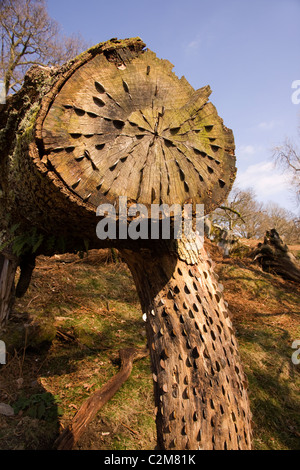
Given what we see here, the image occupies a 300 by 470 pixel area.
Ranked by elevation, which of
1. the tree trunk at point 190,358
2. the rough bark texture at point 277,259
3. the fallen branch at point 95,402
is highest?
the rough bark texture at point 277,259

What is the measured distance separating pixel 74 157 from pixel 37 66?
1081 millimetres

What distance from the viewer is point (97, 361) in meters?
4.12

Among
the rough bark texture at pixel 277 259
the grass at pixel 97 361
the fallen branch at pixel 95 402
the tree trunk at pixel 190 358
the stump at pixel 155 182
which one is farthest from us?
the rough bark texture at pixel 277 259

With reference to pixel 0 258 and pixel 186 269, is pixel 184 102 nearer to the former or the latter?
pixel 186 269

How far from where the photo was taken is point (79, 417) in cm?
300

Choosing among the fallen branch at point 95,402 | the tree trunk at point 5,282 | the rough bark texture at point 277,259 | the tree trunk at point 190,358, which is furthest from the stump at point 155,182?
the rough bark texture at point 277,259

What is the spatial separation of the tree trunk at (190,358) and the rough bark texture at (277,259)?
296 inches

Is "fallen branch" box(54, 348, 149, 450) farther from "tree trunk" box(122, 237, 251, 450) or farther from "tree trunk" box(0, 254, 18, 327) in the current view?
"tree trunk" box(122, 237, 251, 450)

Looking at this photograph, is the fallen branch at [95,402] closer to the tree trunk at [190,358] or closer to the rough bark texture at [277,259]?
the tree trunk at [190,358]

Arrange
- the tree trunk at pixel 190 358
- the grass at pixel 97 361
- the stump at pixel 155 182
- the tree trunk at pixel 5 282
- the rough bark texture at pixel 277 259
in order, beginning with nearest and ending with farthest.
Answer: the stump at pixel 155 182 < the tree trunk at pixel 190 358 < the tree trunk at pixel 5 282 < the grass at pixel 97 361 < the rough bark texture at pixel 277 259

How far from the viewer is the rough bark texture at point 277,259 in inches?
337

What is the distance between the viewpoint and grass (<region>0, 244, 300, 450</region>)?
3072 millimetres

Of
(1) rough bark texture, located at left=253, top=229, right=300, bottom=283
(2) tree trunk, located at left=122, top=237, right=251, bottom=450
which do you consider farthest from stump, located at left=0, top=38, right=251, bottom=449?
(1) rough bark texture, located at left=253, top=229, right=300, bottom=283

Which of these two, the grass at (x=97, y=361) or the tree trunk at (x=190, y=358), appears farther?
the grass at (x=97, y=361)
